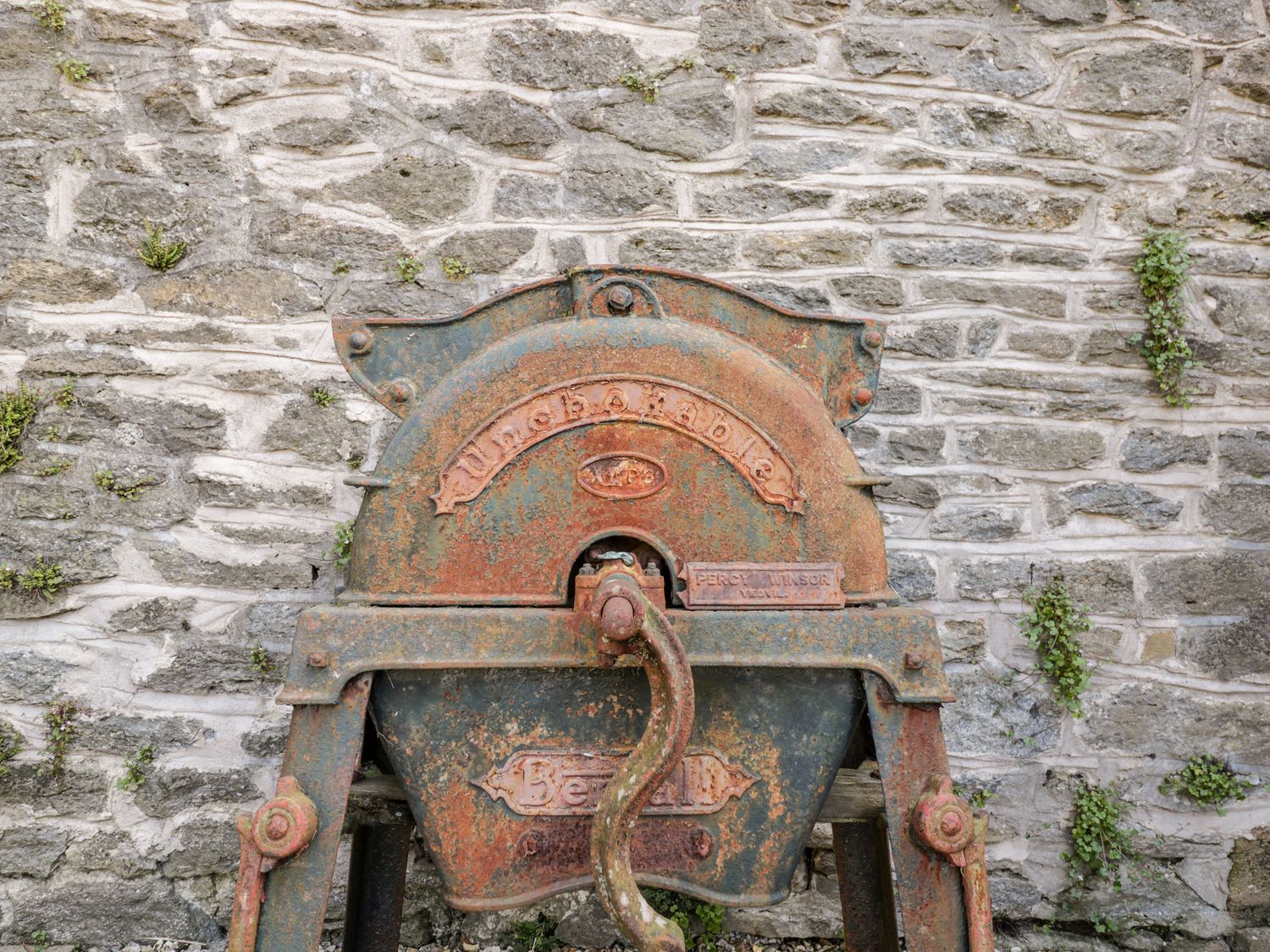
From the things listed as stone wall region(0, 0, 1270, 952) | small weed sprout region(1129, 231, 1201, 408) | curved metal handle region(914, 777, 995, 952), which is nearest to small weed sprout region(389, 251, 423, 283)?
stone wall region(0, 0, 1270, 952)

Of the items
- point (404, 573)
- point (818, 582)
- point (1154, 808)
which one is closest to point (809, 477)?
point (818, 582)

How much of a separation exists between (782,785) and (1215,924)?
2.06 meters

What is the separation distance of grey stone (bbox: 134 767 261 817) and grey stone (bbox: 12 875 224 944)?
0.72ft

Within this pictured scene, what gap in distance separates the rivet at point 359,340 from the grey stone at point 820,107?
1.61 m

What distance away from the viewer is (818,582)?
1.37m

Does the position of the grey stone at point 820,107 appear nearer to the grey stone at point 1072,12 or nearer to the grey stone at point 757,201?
the grey stone at point 757,201

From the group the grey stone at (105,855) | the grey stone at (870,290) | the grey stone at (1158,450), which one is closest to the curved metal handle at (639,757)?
the grey stone at (870,290)

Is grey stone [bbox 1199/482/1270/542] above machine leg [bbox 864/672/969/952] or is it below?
above

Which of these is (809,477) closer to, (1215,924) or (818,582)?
(818,582)

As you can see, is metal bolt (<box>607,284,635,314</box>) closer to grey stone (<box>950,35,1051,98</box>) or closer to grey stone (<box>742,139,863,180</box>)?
grey stone (<box>742,139,863,180</box>)

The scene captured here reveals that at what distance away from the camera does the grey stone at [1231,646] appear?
253 centimetres

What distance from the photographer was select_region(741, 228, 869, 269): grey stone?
2.55 m

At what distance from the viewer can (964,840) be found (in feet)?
4.17

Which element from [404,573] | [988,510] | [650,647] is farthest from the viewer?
[988,510]
